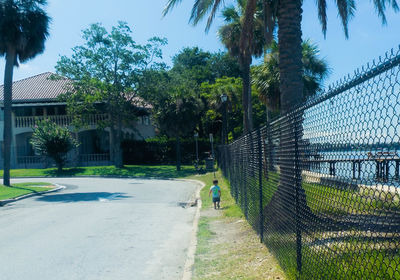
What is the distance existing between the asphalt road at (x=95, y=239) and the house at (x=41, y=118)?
80.8 ft

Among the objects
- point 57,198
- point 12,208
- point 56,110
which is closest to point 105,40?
point 56,110

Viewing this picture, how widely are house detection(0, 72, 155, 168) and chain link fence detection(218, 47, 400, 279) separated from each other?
33.2 m

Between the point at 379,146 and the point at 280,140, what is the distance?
2.77 m

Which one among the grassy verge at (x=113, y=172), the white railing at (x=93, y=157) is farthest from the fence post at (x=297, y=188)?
the white railing at (x=93, y=157)

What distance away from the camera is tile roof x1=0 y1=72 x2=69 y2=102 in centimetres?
3975

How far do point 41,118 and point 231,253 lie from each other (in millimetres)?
37470

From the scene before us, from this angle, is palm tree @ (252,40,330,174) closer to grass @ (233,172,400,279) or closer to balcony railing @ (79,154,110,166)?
grass @ (233,172,400,279)

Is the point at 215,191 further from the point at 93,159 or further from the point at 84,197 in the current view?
the point at 93,159

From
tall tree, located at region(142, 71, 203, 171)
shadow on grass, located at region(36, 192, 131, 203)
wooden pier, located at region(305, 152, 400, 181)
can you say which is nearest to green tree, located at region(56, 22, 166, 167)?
tall tree, located at region(142, 71, 203, 171)

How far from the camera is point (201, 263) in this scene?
609 cm

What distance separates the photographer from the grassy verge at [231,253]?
5.36 metres

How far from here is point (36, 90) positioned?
4159 cm

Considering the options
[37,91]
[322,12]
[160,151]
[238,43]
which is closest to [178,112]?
[160,151]

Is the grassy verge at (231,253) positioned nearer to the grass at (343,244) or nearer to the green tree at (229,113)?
the grass at (343,244)
